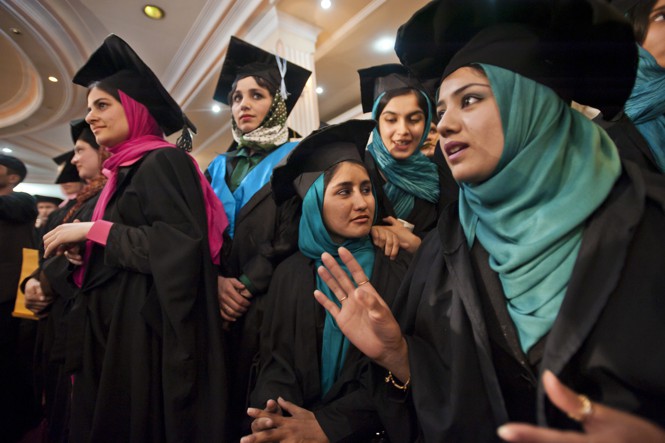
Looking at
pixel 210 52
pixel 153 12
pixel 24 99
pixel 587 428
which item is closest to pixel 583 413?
pixel 587 428

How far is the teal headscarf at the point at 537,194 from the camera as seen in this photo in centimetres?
75

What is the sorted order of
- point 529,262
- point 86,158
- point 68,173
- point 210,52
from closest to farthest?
1. point 529,262
2. point 86,158
3. point 68,173
4. point 210,52

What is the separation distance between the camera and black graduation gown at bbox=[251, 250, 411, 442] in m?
1.16

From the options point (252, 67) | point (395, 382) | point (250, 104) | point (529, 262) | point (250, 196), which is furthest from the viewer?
point (252, 67)

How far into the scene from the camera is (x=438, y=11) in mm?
1035

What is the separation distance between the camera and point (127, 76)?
1812mm

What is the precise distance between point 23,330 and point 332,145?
339cm

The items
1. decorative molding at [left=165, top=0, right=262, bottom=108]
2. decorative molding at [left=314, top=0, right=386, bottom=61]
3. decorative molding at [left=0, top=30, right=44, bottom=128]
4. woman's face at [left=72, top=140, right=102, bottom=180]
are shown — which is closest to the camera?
woman's face at [left=72, top=140, right=102, bottom=180]

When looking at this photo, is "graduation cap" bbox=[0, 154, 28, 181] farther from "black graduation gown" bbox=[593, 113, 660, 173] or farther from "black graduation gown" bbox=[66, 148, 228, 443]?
"black graduation gown" bbox=[593, 113, 660, 173]

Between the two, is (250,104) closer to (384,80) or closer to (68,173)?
(384,80)

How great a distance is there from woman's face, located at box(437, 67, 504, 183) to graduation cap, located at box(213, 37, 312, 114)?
5.88 ft

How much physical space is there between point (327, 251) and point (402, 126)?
3.29 ft

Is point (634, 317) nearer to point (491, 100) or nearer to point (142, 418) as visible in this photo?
point (491, 100)

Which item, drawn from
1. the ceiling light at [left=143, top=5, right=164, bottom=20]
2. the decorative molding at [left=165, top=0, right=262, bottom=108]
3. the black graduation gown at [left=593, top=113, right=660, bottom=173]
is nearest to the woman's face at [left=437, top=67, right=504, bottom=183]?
the black graduation gown at [left=593, top=113, right=660, bottom=173]
